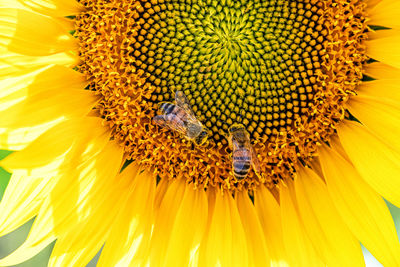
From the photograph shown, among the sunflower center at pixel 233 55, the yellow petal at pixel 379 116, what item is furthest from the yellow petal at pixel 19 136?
the yellow petal at pixel 379 116

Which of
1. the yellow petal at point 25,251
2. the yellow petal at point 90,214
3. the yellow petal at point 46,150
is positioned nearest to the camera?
the yellow petal at point 46,150

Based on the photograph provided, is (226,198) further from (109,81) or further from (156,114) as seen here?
(109,81)

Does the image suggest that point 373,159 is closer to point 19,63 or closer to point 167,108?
point 167,108

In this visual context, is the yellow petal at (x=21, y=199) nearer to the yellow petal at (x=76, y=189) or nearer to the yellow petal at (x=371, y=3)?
the yellow petal at (x=76, y=189)

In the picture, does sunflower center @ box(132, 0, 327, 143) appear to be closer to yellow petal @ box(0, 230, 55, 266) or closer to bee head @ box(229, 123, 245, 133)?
bee head @ box(229, 123, 245, 133)

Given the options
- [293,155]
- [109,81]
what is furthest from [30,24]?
[293,155]

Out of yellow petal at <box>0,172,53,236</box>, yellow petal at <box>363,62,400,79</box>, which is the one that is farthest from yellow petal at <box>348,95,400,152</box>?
yellow petal at <box>0,172,53,236</box>

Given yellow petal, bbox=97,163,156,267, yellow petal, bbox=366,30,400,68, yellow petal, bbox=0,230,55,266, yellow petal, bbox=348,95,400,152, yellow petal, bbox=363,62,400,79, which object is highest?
yellow petal, bbox=366,30,400,68
